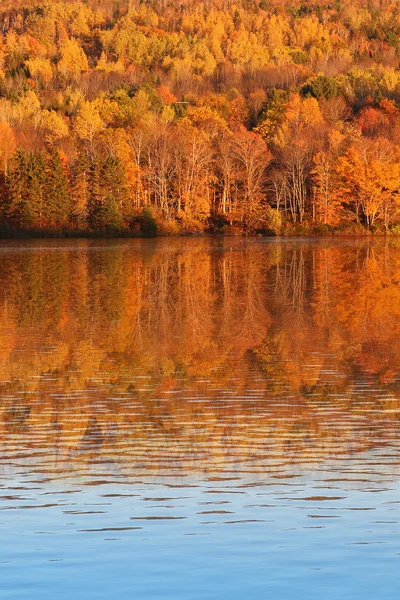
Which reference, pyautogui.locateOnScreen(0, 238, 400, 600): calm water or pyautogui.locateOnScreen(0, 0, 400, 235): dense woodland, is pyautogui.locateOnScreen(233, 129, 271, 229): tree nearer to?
pyautogui.locateOnScreen(0, 0, 400, 235): dense woodland

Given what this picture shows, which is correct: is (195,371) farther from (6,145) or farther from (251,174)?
A: (6,145)

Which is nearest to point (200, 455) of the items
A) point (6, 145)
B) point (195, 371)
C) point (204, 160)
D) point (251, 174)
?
point (195, 371)

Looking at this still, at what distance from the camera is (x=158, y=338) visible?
20.4 metres

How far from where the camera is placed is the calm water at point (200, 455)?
6832 millimetres

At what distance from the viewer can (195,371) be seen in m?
16.0

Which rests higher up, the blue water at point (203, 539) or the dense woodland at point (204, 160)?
the dense woodland at point (204, 160)

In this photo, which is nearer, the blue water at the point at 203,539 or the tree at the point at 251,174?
the blue water at the point at 203,539

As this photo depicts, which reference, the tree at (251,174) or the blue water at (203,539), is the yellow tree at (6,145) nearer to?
the tree at (251,174)

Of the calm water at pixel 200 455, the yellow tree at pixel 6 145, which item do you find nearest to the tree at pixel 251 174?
the yellow tree at pixel 6 145

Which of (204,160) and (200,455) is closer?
(200,455)

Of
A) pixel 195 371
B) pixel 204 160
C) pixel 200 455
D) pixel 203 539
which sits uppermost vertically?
pixel 204 160

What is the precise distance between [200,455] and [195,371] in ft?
19.6

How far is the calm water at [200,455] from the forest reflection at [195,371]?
5 centimetres

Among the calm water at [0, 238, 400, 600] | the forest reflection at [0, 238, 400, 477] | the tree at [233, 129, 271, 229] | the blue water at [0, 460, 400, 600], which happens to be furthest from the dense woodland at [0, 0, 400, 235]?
the blue water at [0, 460, 400, 600]
